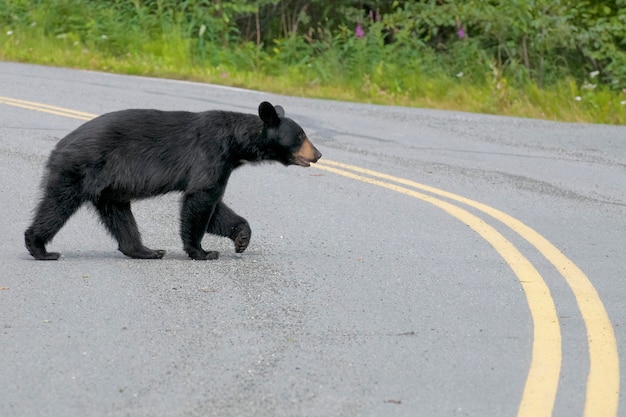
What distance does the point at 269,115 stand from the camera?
739 cm

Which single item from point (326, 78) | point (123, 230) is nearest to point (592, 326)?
point (123, 230)

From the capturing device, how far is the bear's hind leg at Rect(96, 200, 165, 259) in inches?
295

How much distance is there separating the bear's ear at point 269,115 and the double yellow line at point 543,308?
167 cm

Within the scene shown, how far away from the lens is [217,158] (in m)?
7.29

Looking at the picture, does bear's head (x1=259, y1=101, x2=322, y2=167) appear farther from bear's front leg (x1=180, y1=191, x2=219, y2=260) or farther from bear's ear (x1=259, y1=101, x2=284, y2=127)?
bear's front leg (x1=180, y1=191, x2=219, y2=260)

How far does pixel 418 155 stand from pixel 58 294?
5.59 metres

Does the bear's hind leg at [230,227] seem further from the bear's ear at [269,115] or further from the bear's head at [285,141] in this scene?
the bear's ear at [269,115]

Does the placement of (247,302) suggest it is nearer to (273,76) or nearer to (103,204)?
(103,204)

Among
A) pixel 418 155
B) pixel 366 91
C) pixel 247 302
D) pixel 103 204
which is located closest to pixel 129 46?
pixel 366 91

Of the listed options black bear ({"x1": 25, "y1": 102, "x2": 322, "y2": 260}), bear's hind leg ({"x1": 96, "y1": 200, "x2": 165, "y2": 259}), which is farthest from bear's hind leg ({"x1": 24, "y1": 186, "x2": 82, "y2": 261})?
bear's hind leg ({"x1": 96, "y1": 200, "x2": 165, "y2": 259})

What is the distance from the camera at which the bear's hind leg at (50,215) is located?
7.14 m

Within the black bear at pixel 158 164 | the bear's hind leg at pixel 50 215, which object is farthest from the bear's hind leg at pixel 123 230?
the bear's hind leg at pixel 50 215

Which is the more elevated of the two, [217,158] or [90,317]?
[217,158]

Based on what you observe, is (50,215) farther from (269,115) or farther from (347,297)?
(347,297)
